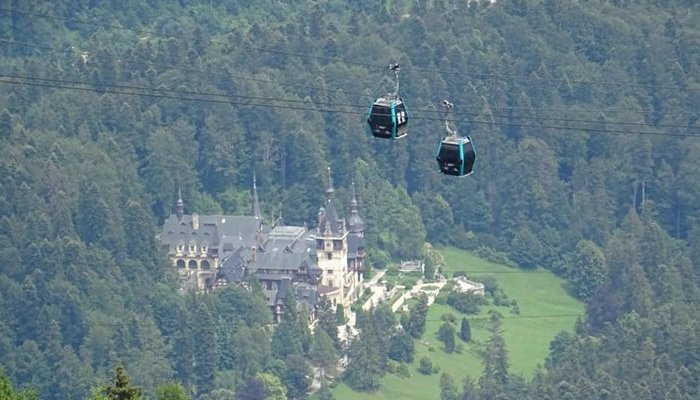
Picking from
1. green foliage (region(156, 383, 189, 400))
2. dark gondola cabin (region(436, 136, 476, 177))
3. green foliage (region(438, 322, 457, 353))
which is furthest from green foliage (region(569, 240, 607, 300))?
dark gondola cabin (region(436, 136, 476, 177))

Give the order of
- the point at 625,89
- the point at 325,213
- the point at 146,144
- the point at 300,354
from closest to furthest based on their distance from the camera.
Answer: the point at 300,354, the point at 325,213, the point at 146,144, the point at 625,89

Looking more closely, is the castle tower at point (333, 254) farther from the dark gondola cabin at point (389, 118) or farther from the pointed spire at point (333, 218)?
the dark gondola cabin at point (389, 118)

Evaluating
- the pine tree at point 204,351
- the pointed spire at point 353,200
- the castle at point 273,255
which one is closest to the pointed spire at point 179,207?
the castle at point 273,255

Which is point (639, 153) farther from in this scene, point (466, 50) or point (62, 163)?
point (62, 163)

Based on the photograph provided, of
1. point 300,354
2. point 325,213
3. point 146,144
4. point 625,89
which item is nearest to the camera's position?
point 300,354

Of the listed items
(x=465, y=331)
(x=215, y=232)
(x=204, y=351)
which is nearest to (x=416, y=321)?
(x=465, y=331)

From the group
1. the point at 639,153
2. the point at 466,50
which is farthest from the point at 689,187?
the point at 466,50

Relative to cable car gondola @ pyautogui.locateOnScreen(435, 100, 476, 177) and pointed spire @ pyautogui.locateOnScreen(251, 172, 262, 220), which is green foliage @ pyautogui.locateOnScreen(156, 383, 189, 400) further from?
pointed spire @ pyautogui.locateOnScreen(251, 172, 262, 220)
